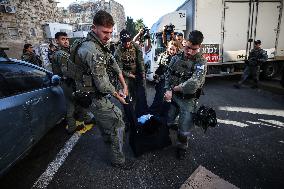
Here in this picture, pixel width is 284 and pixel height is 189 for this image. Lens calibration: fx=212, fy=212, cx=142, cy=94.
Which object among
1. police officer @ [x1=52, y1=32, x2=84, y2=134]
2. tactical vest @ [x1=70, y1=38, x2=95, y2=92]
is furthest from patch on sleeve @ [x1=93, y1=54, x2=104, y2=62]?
police officer @ [x1=52, y1=32, x2=84, y2=134]

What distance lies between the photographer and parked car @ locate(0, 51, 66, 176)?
2570 mm

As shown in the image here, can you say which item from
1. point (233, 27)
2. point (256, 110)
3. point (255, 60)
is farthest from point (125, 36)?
point (255, 60)

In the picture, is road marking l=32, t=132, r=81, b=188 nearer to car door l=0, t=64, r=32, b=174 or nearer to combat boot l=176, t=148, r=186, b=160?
car door l=0, t=64, r=32, b=174

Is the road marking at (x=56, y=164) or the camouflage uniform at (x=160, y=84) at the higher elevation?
the camouflage uniform at (x=160, y=84)

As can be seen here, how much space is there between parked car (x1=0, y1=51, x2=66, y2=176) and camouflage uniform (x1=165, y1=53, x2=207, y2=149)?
211cm

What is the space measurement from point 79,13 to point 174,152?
52.5m

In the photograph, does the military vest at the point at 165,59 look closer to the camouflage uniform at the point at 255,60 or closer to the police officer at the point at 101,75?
the police officer at the point at 101,75

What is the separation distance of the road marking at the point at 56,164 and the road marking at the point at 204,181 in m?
1.88

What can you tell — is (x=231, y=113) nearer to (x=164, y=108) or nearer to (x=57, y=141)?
(x=164, y=108)

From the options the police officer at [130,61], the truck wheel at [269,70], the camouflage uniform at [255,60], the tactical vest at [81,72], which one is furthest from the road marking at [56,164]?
the truck wheel at [269,70]

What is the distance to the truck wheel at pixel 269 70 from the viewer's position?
351 inches

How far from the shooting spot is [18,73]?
3.48m

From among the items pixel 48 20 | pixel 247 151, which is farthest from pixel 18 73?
pixel 48 20

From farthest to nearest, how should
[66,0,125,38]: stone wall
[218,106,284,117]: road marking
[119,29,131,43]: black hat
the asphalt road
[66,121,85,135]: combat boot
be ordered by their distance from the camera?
[66,0,125,38]: stone wall
[218,106,284,117]: road marking
[66,121,85,135]: combat boot
[119,29,131,43]: black hat
the asphalt road
